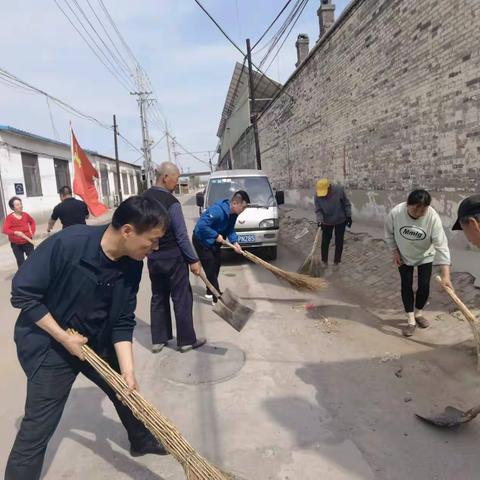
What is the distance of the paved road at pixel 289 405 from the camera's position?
258cm

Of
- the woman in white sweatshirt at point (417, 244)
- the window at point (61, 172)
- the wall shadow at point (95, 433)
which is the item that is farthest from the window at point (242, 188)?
the window at point (61, 172)

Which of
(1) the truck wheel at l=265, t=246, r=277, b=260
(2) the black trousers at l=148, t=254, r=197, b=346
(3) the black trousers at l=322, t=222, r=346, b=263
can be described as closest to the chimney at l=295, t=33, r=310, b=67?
(1) the truck wheel at l=265, t=246, r=277, b=260

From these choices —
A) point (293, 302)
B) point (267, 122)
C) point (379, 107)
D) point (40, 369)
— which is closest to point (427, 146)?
point (379, 107)

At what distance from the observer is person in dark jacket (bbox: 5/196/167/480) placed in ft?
6.30

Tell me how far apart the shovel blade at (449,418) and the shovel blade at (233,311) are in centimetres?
204

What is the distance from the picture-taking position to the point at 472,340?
4.07m

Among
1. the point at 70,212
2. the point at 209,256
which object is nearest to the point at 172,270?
the point at 209,256

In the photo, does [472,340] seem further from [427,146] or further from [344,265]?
[427,146]

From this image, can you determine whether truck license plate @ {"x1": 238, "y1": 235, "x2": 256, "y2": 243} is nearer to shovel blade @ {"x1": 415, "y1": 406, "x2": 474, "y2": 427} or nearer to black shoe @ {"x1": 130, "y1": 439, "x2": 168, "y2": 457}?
shovel blade @ {"x1": 415, "y1": 406, "x2": 474, "y2": 427}

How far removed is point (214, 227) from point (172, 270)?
130 centimetres

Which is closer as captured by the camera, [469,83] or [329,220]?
[469,83]

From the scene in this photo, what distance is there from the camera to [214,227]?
536 cm

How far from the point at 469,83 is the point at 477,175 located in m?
1.37

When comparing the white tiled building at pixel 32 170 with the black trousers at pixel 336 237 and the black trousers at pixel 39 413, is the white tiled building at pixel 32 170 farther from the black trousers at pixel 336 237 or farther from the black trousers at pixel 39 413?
the black trousers at pixel 39 413
